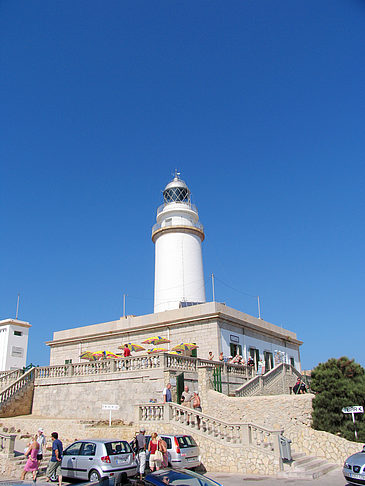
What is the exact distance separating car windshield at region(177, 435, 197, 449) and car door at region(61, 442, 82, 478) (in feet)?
11.1

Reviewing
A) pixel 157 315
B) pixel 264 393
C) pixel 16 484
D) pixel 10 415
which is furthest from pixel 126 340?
pixel 16 484

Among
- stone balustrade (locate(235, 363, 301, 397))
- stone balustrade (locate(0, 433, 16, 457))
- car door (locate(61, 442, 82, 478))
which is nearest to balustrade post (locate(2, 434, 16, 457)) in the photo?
stone balustrade (locate(0, 433, 16, 457))

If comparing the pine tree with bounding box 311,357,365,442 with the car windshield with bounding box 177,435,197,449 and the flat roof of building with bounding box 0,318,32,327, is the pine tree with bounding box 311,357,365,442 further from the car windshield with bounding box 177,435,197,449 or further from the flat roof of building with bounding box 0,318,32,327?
the flat roof of building with bounding box 0,318,32,327

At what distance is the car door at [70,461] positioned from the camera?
42.9ft

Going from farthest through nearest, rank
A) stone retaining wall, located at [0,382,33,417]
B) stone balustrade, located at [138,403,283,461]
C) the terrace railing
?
1. stone retaining wall, located at [0,382,33,417]
2. the terrace railing
3. stone balustrade, located at [138,403,283,461]

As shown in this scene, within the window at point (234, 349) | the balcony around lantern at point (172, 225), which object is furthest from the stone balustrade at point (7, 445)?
the balcony around lantern at point (172, 225)

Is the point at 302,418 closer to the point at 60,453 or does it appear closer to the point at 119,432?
the point at 119,432

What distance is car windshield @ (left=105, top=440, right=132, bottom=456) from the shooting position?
41.5 ft

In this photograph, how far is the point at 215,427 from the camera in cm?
1577

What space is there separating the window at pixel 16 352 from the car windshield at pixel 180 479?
116ft

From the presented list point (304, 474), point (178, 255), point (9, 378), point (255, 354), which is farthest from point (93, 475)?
point (178, 255)

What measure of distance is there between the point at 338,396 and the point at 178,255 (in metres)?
20.0

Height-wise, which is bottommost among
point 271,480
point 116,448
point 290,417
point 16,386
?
point 271,480

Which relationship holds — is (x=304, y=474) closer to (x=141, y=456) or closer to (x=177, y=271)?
(x=141, y=456)
